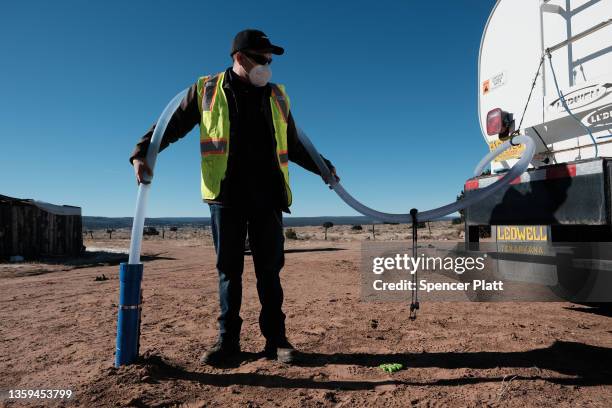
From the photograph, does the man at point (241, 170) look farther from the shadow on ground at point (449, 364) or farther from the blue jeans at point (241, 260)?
the shadow on ground at point (449, 364)

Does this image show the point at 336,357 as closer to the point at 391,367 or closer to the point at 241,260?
the point at 391,367

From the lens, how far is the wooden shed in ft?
43.8

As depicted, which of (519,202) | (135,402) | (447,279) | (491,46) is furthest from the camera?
(447,279)

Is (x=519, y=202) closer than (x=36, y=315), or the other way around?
(x=519, y=202)

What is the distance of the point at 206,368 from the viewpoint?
2539 mm

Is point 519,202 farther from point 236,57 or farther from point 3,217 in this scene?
point 3,217

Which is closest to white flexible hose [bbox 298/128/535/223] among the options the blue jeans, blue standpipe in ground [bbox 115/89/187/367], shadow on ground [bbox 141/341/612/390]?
the blue jeans

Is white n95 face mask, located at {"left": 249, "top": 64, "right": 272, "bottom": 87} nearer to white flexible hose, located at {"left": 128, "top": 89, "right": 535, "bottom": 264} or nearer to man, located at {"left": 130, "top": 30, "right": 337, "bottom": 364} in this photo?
man, located at {"left": 130, "top": 30, "right": 337, "bottom": 364}

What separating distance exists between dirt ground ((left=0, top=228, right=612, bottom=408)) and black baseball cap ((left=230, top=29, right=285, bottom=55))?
2126mm

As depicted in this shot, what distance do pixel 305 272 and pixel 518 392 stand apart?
20.6ft

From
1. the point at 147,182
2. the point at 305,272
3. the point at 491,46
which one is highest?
the point at 491,46

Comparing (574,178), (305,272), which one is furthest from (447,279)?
(574,178)

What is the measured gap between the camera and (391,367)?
8.24 ft
